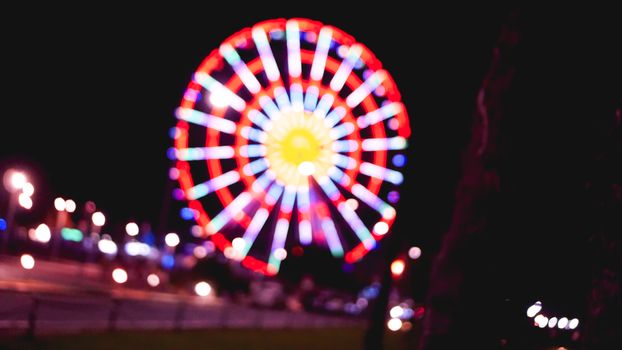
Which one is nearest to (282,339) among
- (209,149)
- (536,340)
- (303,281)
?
(209,149)

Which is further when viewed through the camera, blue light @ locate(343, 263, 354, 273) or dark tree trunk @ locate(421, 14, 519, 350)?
blue light @ locate(343, 263, 354, 273)

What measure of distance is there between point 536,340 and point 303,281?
124 feet

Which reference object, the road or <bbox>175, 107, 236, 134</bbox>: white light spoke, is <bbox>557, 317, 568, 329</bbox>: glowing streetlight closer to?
the road

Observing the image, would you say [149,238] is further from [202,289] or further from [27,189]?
[27,189]

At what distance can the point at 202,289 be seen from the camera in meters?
34.0

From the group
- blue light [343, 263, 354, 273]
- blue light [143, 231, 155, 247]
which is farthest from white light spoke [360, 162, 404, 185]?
blue light [143, 231, 155, 247]

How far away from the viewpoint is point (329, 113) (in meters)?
22.4

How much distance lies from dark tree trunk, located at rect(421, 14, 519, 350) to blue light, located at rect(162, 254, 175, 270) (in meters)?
32.7

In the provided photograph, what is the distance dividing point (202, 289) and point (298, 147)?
13.9 meters

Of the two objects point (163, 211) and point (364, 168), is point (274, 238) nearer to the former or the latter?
point (364, 168)

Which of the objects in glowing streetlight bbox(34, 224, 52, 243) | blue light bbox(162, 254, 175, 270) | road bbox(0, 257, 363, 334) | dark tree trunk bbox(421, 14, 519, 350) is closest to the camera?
dark tree trunk bbox(421, 14, 519, 350)

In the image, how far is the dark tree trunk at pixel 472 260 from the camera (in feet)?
16.7

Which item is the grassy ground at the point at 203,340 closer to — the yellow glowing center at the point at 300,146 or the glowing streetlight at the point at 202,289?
the yellow glowing center at the point at 300,146

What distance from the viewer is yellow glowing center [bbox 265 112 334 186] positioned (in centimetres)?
2217
